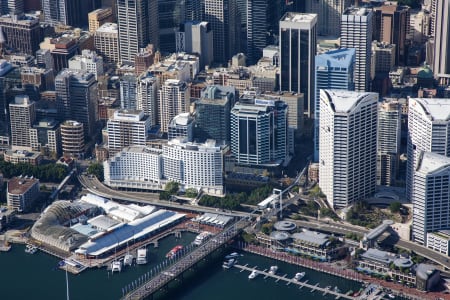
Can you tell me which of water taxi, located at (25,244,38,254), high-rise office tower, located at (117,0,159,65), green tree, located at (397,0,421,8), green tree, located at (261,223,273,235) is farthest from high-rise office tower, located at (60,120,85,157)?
green tree, located at (397,0,421,8)

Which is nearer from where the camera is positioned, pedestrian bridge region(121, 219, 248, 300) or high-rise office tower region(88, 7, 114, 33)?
pedestrian bridge region(121, 219, 248, 300)

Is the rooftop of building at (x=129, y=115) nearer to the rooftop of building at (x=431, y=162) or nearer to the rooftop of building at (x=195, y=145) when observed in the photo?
the rooftop of building at (x=195, y=145)

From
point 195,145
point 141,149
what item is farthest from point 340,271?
point 141,149

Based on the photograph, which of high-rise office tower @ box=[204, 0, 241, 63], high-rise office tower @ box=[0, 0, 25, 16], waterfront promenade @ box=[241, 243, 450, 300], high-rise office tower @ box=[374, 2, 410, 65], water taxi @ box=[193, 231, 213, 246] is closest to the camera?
waterfront promenade @ box=[241, 243, 450, 300]

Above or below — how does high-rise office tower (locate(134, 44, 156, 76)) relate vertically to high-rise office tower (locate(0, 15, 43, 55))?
below

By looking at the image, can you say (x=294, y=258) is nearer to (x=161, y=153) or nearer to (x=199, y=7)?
(x=161, y=153)

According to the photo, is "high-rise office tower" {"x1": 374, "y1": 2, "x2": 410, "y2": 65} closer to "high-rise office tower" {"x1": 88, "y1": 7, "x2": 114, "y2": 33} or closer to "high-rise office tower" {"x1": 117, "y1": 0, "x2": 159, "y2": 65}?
"high-rise office tower" {"x1": 117, "y1": 0, "x2": 159, "y2": 65}
